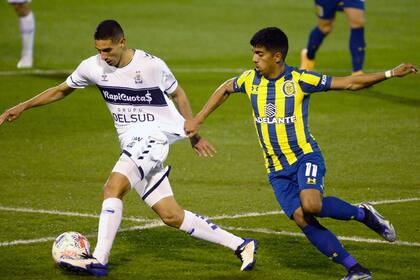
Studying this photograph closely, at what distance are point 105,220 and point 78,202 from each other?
3072mm

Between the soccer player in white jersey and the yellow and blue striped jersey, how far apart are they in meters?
0.53

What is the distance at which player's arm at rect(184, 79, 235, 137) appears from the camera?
29.6 feet

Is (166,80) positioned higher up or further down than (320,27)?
higher up

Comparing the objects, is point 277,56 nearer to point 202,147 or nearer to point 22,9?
point 202,147

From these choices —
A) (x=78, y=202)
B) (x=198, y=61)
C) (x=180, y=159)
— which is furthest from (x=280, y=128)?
(x=198, y=61)

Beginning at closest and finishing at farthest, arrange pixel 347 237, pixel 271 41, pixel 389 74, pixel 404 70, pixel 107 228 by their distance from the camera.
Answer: pixel 404 70 → pixel 389 74 → pixel 107 228 → pixel 271 41 → pixel 347 237

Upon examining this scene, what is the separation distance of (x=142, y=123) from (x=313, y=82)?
60.1 inches

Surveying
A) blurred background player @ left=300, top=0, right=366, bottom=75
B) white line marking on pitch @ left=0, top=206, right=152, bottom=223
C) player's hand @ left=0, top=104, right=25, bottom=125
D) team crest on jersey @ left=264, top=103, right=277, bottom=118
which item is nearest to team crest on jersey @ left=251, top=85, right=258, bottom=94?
team crest on jersey @ left=264, top=103, right=277, bottom=118

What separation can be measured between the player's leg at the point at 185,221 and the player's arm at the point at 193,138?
0.43 meters

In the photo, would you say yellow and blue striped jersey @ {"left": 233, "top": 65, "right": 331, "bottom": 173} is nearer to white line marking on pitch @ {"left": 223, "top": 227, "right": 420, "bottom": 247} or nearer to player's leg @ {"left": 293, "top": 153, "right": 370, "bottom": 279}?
player's leg @ {"left": 293, "top": 153, "right": 370, "bottom": 279}

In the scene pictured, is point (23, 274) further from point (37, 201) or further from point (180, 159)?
point (180, 159)

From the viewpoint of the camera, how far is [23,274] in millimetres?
9008

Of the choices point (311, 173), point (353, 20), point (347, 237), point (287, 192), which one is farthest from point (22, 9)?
point (311, 173)

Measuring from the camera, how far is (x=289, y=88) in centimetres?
902
